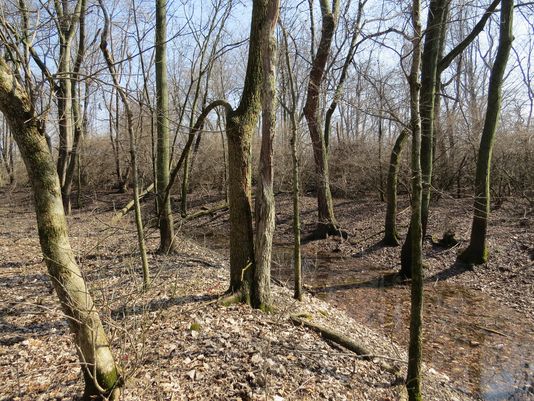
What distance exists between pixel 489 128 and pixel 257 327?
810 cm

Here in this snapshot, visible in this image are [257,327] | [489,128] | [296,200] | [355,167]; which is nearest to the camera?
[257,327]

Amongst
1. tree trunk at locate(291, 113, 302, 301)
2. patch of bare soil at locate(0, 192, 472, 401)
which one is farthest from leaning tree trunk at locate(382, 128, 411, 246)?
patch of bare soil at locate(0, 192, 472, 401)

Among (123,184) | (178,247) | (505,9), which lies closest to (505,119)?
(505,9)

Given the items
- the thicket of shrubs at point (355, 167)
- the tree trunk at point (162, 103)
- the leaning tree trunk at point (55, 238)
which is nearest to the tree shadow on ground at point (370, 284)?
the thicket of shrubs at point (355, 167)

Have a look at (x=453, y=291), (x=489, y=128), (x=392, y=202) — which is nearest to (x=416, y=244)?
(x=453, y=291)

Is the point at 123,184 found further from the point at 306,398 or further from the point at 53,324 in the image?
the point at 306,398

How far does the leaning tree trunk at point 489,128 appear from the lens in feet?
29.5

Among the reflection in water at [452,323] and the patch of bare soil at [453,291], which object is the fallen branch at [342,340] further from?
the patch of bare soil at [453,291]

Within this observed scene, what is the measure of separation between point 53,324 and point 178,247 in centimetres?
472

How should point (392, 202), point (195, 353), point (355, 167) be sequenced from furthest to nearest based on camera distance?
point (355, 167), point (392, 202), point (195, 353)

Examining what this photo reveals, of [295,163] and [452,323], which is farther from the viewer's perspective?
[452,323]

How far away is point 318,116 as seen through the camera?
11.8 m

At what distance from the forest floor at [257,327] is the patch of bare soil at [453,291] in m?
0.04

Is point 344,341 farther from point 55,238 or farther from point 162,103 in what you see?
point 162,103
